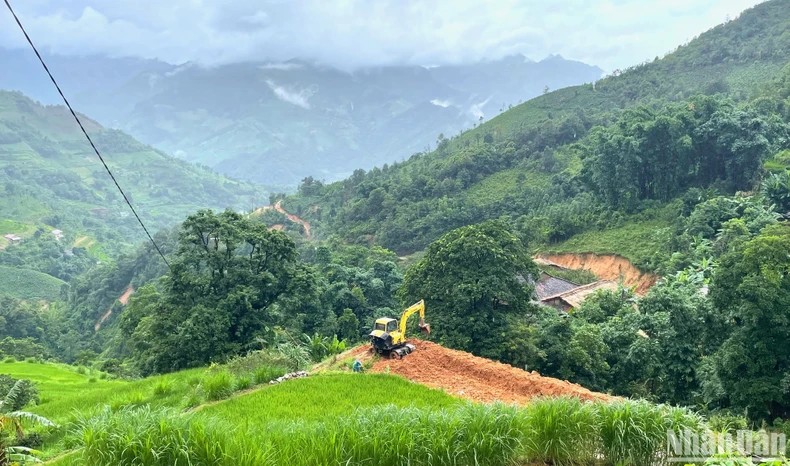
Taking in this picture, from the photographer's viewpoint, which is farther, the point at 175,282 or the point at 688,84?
the point at 688,84

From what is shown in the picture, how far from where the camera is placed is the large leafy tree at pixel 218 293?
19.1 m

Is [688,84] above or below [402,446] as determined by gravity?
above

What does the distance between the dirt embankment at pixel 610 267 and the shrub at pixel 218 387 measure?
91.4ft

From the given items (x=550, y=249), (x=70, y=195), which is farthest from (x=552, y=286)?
(x=70, y=195)

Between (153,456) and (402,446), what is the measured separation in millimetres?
3038

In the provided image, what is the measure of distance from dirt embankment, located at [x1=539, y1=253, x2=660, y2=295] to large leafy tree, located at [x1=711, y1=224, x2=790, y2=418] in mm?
18616

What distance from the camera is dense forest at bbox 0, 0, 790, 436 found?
16.0m

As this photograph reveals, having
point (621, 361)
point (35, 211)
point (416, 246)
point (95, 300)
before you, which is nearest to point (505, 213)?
point (416, 246)

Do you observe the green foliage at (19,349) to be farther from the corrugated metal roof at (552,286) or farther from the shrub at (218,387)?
the corrugated metal roof at (552,286)

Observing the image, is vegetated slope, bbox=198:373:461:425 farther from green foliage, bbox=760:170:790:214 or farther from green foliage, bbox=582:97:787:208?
green foliage, bbox=582:97:787:208

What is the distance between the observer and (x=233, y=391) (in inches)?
454

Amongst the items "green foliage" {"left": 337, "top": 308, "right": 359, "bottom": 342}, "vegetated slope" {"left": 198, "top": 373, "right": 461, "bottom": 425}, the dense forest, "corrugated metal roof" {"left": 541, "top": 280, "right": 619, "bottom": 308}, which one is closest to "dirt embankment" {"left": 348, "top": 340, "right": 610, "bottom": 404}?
"vegetated slope" {"left": 198, "top": 373, "right": 461, "bottom": 425}

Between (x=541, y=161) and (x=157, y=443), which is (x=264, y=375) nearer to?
(x=157, y=443)

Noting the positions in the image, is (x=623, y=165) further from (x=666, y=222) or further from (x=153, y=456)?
(x=153, y=456)
